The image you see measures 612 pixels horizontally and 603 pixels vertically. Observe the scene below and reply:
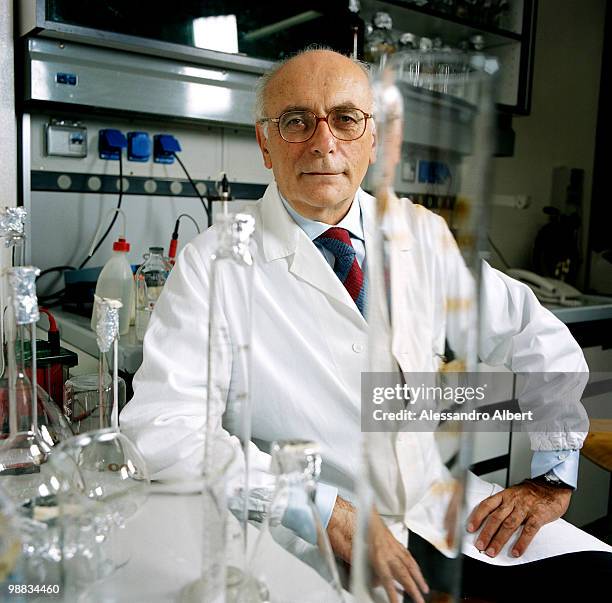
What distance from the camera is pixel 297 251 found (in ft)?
4.42

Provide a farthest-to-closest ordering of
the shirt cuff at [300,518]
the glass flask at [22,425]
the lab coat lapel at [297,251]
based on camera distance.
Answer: the lab coat lapel at [297,251] < the glass flask at [22,425] < the shirt cuff at [300,518]

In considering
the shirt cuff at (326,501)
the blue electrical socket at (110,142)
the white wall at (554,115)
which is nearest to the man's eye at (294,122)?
the shirt cuff at (326,501)

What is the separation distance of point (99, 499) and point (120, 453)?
0.16ft

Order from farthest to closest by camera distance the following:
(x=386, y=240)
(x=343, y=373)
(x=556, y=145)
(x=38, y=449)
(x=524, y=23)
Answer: (x=556, y=145) → (x=524, y=23) → (x=343, y=373) → (x=38, y=449) → (x=386, y=240)

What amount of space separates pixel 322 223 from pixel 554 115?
2.51m

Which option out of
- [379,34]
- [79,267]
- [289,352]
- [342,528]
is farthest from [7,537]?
[379,34]

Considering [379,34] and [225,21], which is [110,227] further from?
[379,34]

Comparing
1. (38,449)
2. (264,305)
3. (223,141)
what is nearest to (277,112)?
(264,305)

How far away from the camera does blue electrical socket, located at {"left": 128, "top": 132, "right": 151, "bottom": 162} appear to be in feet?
7.50

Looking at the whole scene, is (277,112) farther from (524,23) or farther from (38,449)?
(524,23)

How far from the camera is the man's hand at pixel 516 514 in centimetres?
112

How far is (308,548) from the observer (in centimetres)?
62

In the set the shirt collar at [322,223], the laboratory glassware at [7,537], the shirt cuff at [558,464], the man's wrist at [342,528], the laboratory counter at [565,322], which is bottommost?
the shirt cuff at [558,464]

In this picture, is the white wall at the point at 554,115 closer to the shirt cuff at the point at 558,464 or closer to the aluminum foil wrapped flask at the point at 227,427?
the shirt cuff at the point at 558,464
